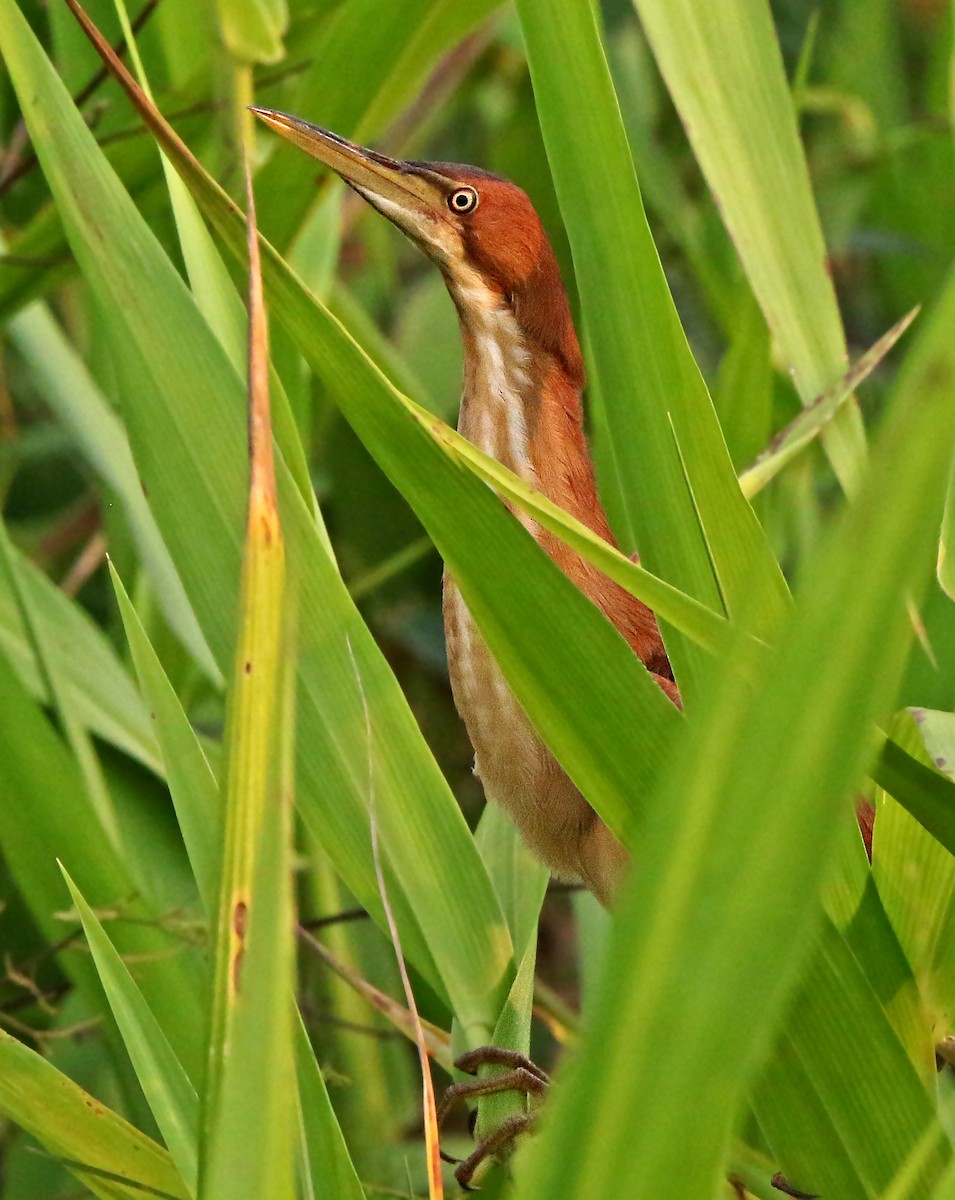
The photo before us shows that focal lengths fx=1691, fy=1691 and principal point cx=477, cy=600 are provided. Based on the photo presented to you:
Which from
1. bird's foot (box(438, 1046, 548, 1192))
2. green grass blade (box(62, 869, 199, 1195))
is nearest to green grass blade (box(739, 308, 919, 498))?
bird's foot (box(438, 1046, 548, 1192))

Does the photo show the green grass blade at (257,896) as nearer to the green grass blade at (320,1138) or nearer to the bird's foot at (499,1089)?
the green grass blade at (320,1138)

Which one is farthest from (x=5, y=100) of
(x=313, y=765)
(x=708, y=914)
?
(x=708, y=914)

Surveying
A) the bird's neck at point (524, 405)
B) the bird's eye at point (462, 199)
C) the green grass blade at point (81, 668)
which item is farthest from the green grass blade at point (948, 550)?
the green grass blade at point (81, 668)

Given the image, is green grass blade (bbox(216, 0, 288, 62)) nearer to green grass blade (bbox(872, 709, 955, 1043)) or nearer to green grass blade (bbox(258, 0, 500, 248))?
green grass blade (bbox(258, 0, 500, 248))

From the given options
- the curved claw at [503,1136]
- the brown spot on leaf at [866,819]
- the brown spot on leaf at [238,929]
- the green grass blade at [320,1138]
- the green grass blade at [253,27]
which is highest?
the green grass blade at [253,27]

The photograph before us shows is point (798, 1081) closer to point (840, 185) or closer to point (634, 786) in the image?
point (634, 786)

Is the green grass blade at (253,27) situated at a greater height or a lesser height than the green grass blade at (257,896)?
greater

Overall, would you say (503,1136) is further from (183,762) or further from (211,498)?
(211,498)
